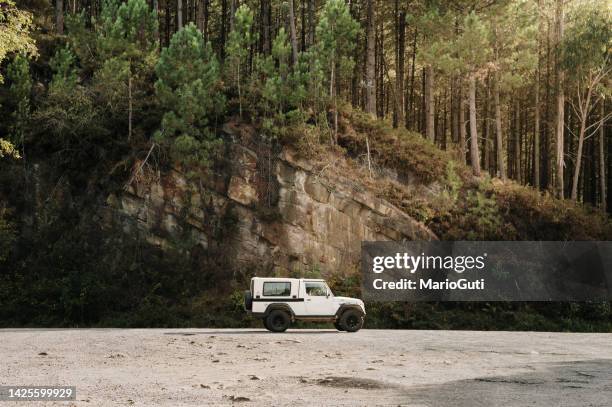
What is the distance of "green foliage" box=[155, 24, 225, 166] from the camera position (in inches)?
1137

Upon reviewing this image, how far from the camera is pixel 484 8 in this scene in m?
33.7

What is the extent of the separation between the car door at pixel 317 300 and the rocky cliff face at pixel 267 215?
607 centimetres

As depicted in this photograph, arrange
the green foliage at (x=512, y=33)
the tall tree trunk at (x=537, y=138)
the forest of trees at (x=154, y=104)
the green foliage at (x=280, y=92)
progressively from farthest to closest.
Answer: the tall tree trunk at (x=537, y=138) < the green foliage at (x=512, y=33) < the green foliage at (x=280, y=92) < the forest of trees at (x=154, y=104)

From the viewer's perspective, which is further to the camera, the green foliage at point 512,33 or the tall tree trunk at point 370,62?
the tall tree trunk at point 370,62

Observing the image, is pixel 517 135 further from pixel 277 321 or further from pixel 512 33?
pixel 277 321

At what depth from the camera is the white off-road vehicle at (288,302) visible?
22.0 metres

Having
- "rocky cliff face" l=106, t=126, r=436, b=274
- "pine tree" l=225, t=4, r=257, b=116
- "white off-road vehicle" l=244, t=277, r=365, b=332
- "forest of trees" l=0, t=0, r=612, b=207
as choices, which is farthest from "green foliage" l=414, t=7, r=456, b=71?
"white off-road vehicle" l=244, t=277, r=365, b=332

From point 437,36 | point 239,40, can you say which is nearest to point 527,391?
point 239,40

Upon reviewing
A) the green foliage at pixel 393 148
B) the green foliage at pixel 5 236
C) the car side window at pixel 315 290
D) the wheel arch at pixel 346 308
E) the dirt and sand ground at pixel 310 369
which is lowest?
the dirt and sand ground at pixel 310 369

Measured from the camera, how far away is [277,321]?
22156mm

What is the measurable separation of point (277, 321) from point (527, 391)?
A: 12.8m

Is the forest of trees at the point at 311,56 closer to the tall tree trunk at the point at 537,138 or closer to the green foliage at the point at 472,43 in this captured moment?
the green foliage at the point at 472,43

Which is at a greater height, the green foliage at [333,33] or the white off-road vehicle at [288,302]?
the green foliage at [333,33]

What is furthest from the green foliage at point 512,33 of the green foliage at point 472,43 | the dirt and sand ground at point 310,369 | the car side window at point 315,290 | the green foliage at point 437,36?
the dirt and sand ground at point 310,369
